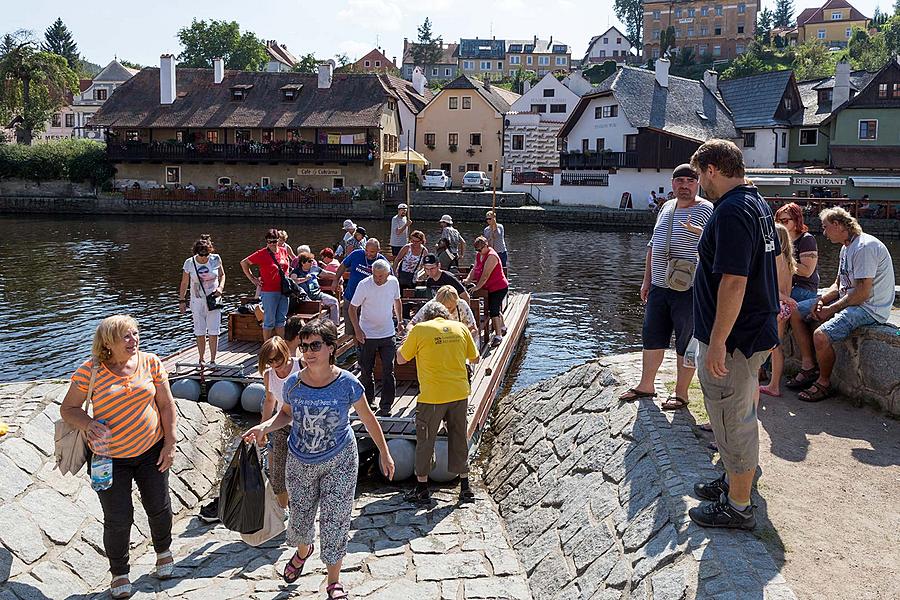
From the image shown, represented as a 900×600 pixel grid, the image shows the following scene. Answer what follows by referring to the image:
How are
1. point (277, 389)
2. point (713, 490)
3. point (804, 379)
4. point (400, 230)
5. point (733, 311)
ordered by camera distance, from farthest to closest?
point (400, 230), point (804, 379), point (277, 389), point (713, 490), point (733, 311)

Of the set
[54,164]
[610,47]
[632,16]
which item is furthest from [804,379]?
[632,16]

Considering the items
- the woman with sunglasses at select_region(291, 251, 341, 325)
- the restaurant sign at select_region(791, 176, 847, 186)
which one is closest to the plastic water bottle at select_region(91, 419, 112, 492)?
the woman with sunglasses at select_region(291, 251, 341, 325)

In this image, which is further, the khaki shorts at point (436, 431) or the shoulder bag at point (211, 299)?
the shoulder bag at point (211, 299)

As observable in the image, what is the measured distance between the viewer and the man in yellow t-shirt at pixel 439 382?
737cm

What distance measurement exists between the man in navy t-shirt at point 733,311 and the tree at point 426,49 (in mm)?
128333

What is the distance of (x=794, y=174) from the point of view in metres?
46.1

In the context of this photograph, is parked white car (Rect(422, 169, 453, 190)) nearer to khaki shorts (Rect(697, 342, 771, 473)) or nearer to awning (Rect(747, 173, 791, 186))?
awning (Rect(747, 173, 791, 186))

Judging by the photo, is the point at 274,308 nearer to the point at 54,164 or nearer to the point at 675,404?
the point at 675,404

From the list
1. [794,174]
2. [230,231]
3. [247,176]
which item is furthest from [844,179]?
[247,176]

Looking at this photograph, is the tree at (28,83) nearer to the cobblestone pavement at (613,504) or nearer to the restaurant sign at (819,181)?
the restaurant sign at (819,181)

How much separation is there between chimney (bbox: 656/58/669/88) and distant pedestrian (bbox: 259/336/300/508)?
52.2 m

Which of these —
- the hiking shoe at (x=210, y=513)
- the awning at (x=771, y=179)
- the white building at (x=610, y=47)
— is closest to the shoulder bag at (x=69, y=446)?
the hiking shoe at (x=210, y=513)

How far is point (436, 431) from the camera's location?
774 centimetres

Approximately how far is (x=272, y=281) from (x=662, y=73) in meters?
48.9
